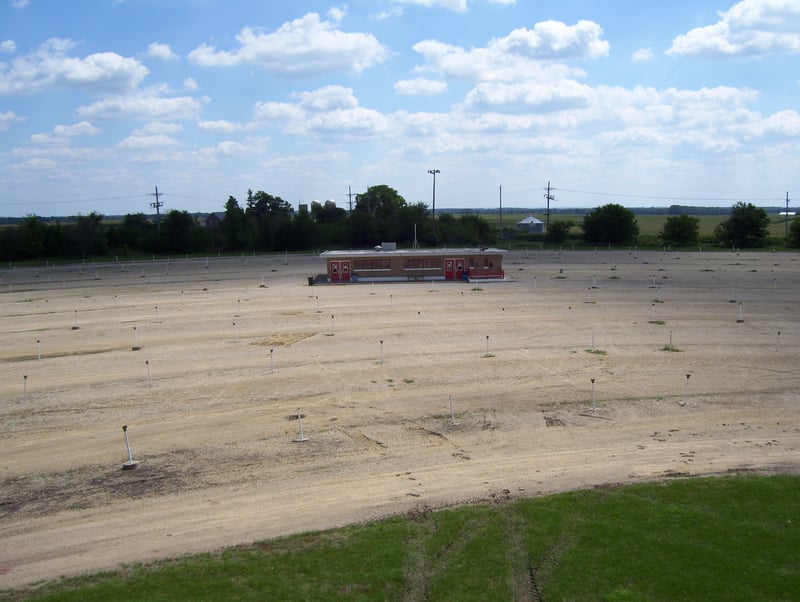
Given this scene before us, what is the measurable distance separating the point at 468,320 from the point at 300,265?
4066 cm

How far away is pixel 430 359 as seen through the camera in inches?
1105

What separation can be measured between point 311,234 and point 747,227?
60.4 m

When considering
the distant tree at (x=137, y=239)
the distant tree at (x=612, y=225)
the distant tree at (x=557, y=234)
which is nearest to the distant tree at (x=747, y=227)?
the distant tree at (x=612, y=225)

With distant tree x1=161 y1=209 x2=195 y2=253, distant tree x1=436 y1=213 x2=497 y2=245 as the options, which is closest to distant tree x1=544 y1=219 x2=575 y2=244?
distant tree x1=436 y1=213 x2=497 y2=245

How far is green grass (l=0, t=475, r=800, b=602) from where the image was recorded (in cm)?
1135

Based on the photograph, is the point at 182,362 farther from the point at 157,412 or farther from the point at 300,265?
the point at 300,265

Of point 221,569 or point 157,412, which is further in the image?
point 157,412

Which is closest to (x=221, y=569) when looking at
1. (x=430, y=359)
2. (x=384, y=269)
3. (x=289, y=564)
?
(x=289, y=564)

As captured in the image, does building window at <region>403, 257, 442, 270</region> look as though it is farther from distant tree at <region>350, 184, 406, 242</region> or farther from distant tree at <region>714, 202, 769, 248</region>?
distant tree at <region>714, 202, 769, 248</region>

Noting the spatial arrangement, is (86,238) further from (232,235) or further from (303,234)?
(303,234)

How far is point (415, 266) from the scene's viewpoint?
58250 mm

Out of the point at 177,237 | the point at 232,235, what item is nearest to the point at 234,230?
the point at 232,235

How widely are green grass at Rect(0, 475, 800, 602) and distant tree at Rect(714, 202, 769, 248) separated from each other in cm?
8633

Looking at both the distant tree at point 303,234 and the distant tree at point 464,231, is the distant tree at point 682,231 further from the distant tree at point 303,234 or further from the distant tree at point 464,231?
the distant tree at point 303,234
